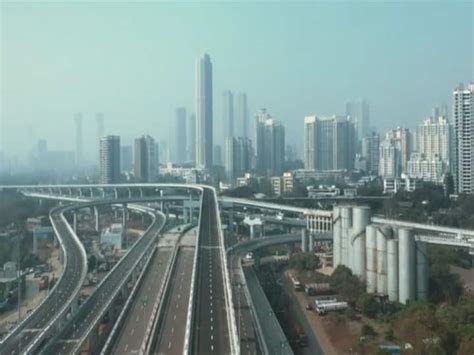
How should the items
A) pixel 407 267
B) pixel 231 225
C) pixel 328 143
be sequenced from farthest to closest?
pixel 328 143
pixel 231 225
pixel 407 267

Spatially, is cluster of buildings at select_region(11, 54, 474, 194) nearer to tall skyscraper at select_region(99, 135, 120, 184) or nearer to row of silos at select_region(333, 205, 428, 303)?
tall skyscraper at select_region(99, 135, 120, 184)

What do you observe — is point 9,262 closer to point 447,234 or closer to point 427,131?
point 447,234

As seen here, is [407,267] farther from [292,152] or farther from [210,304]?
[292,152]

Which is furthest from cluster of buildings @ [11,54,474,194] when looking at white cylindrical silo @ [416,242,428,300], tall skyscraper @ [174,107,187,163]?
white cylindrical silo @ [416,242,428,300]

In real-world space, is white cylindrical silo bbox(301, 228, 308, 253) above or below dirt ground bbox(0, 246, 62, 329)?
above

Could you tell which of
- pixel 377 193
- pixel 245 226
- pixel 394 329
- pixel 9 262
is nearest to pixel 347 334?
pixel 394 329

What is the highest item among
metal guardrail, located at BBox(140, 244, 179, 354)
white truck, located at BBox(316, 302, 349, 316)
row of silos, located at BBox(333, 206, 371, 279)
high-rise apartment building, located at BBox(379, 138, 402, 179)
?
high-rise apartment building, located at BBox(379, 138, 402, 179)

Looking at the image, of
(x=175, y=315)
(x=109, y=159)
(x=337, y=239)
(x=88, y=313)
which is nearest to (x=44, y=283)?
(x=88, y=313)
